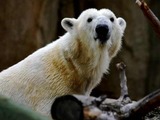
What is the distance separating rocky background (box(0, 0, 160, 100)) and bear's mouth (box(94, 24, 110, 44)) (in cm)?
473

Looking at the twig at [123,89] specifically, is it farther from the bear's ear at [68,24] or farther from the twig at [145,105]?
the bear's ear at [68,24]

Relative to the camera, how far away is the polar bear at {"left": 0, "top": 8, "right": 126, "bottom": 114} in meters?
4.49

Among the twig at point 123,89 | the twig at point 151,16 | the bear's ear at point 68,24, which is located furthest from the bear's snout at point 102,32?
the twig at point 151,16

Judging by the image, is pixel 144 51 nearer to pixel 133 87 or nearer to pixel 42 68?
pixel 133 87

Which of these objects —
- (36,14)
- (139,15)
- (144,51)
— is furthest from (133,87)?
(36,14)

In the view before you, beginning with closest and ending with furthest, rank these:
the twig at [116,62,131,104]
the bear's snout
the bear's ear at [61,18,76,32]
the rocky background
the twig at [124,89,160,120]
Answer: the twig at [124,89,160,120] → the twig at [116,62,131,104] → the bear's snout → the bear's ear at [61,18,76,32] → the rocky background

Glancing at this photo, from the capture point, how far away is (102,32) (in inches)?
168

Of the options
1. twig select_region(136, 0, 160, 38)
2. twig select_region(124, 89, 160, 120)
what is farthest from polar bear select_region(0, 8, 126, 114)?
twig select_region(124, 89, 160, 120)

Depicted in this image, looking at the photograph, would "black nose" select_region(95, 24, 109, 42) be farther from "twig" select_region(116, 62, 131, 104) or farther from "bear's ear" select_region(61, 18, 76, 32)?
"twig" select_region(116, 62, 131, 104)

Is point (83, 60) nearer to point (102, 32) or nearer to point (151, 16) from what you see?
point (102, 32)

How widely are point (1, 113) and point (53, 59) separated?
10.4ft

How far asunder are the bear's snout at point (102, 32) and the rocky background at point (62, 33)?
4.74 meters

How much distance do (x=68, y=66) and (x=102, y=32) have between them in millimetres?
526

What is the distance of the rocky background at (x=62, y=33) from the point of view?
895 cm
